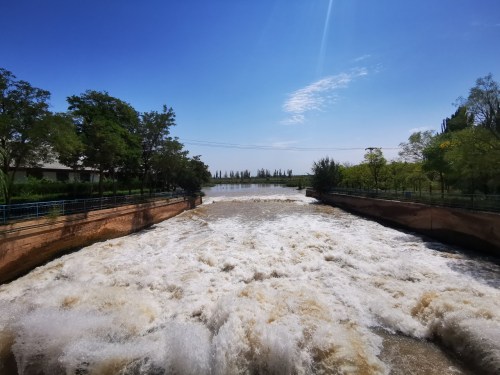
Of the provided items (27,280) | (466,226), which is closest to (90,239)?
(27,280)

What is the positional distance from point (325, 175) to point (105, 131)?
3980 centimetres

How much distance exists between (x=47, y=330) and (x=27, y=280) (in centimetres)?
526

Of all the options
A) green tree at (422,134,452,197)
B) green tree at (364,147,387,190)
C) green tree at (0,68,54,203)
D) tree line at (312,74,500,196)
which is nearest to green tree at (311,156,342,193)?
tree line at (312,74,500,196)

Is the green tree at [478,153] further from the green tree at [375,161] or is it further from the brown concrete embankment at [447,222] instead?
the green tree at [375,161]

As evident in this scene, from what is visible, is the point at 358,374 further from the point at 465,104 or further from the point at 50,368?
the point at 465,104

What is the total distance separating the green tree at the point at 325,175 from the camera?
5172cm

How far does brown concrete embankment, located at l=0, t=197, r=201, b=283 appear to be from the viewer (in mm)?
11095

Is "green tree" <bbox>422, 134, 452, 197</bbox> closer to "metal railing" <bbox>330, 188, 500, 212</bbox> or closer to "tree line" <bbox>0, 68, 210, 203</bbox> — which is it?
"metal railing" <bbox>330, 188, 500, 212</bbox>

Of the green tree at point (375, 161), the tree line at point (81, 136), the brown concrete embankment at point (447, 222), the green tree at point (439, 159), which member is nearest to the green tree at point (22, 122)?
the tree line at point (81, 136)

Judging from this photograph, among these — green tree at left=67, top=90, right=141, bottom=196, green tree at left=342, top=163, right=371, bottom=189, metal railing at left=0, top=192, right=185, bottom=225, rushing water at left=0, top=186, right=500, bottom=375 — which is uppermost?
green tree at left=67, top=90, right=141, bottom=196

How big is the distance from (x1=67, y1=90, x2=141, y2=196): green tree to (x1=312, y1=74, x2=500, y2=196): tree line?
23348 millimetres

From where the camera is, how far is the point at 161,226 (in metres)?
23.3

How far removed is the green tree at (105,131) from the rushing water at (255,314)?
921 centimetres

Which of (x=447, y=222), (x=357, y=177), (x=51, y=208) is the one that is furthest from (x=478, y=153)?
(x=357, y=177)
